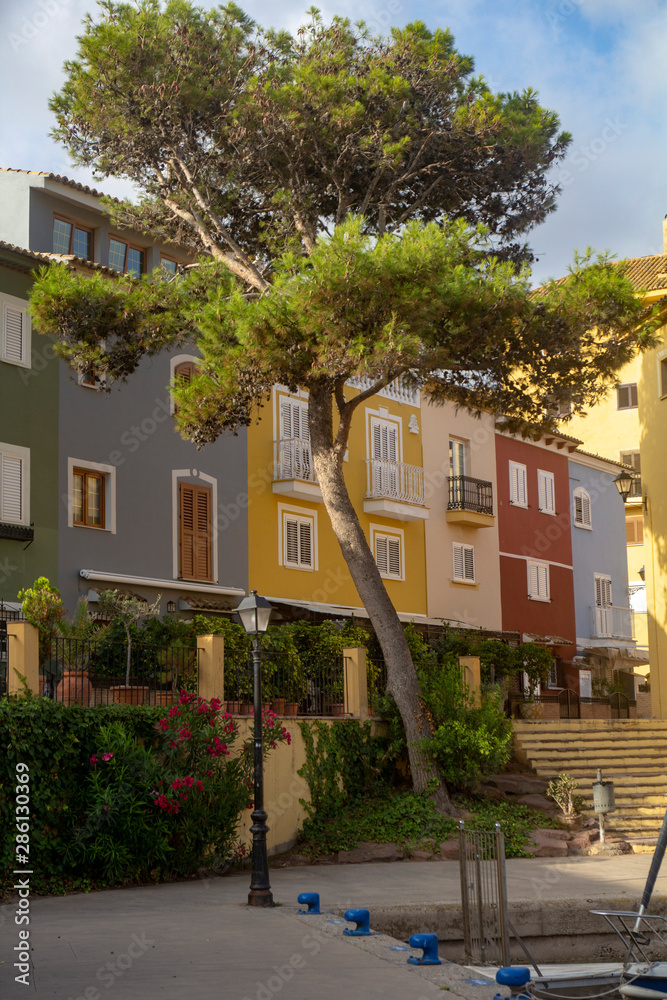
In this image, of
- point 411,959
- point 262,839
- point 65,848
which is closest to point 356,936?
point 411,959

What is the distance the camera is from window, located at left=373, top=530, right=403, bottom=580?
31.2 m

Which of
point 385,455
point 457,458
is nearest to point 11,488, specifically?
point 385,455

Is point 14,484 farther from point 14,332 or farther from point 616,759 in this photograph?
point 616,759

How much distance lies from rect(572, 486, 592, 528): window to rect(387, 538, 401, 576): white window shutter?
1062cm

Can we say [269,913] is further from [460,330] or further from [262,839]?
[460,330]

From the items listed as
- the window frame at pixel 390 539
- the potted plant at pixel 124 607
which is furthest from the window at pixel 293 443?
the potted plant at pixel 124 607

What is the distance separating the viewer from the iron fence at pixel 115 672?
48.4 feet

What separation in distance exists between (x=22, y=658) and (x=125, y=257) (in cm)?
1371

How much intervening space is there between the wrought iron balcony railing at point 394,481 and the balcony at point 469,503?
5.69ft

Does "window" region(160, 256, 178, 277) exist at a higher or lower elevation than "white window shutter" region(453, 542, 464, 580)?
higher

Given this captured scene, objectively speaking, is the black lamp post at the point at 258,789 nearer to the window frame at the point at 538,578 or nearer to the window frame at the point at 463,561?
the window frame at the point at 463,561

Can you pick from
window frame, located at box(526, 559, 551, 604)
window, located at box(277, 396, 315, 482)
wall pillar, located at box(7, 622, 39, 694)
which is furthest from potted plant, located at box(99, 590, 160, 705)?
window frame, located at box(526, 559, 551, 604)

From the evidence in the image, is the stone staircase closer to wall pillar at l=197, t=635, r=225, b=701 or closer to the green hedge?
wall pillar at l=197, t=635, r=225, b=701

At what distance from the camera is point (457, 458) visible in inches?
1377
